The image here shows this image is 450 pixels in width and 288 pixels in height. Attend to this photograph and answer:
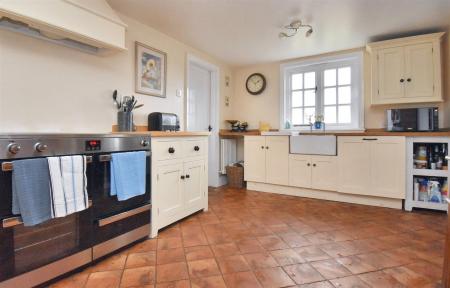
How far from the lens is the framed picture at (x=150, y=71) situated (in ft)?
8.38

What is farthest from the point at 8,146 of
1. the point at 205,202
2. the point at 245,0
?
the point at 245,0

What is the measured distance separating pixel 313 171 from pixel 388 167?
0.84 m

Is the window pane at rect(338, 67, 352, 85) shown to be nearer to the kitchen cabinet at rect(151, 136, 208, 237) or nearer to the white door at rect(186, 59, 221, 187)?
the white door at rect(186, 59, 221, 187)

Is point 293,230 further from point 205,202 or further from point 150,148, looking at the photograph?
point 150,148

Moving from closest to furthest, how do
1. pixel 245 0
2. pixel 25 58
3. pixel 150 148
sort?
1. pixel 25 58
2. pixel 150 148
3. pixel 245 0

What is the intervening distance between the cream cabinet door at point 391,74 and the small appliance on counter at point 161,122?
2528 mm

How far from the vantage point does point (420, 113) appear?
275 centimetres

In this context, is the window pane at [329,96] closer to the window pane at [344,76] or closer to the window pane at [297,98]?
the window pane at [344,76]

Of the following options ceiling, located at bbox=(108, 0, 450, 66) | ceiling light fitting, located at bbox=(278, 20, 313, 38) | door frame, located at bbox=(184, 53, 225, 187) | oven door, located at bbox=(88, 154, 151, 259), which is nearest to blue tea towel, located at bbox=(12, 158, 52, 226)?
oven door, located at bbox=(88, 154, 151, 259)

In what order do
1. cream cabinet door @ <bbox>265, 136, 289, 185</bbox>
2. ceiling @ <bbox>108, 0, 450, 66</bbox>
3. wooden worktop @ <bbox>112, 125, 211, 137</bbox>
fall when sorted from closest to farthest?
Result: wooden worktop @ <bbox>112, 125, 211, 137</bbox>, ceiling @ <bbox>108, 0, 450, 66</bbox>, cream cabinet door @ <bbox>265, 136, 289, 185</bbox>

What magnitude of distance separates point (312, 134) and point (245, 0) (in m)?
1.82

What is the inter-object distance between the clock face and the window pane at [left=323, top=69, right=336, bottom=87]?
37.8 inches

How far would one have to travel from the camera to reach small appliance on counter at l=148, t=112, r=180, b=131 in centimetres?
251

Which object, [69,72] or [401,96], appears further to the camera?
[401,96]
